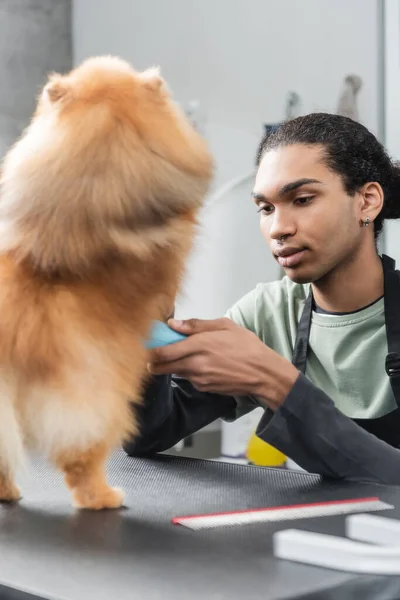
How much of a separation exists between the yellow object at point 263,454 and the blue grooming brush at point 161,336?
1385mm

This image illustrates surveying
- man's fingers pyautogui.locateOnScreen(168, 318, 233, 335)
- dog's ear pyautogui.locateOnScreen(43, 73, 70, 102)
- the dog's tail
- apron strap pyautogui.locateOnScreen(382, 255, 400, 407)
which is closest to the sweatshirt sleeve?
man's fingers pyautogui.locateOnScreen(168, 318, 233, 335)

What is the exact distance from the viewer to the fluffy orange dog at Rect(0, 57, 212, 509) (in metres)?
0.77

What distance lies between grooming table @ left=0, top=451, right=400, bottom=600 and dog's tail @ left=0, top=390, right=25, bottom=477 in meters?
0.06

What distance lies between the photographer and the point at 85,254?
0.78 m

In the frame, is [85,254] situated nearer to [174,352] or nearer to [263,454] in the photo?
[174,352]

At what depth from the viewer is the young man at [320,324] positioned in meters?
1.05

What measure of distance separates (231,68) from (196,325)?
1.76 meters

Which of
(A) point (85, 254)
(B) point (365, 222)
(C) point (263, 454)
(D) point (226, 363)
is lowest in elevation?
(C) point (263, 454)

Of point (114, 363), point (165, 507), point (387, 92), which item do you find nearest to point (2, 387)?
point (114, 363)

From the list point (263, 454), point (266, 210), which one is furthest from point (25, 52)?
point (266, 210)

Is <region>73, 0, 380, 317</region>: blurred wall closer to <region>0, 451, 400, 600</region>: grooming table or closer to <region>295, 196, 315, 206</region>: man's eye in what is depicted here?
<region>295, 196, 315, 206</region>: man's eye

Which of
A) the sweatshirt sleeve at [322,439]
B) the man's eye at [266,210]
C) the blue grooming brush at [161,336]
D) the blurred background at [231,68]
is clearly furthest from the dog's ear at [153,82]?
the blurred background at [231,68]

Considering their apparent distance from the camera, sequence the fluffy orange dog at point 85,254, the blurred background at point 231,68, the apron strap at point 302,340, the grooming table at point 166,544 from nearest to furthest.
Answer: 1. the grooming table at point 166,544
2. the fluffy orange dog at point 85,254
3. the apron strap at point 302,340
4. the blurred background at point 231,68

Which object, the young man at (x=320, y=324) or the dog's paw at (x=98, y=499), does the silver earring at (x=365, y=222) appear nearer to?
the young man at (x=320, y=324)
